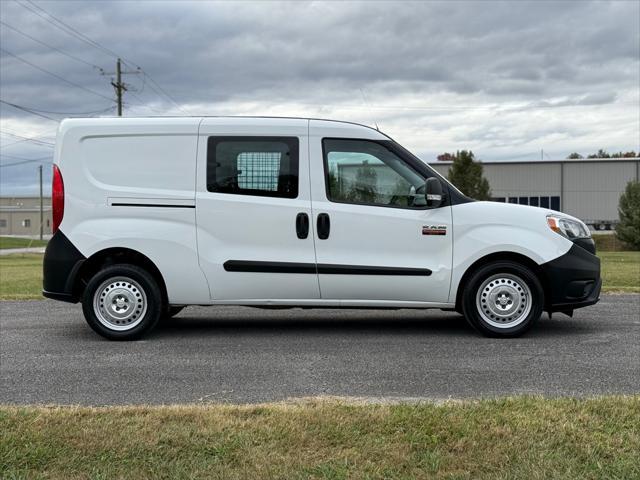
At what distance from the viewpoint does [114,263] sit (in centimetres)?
692

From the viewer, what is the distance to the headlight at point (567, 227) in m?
6.81

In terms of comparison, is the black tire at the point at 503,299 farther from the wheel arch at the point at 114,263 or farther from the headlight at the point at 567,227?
the wheel arch at the point at 114,263

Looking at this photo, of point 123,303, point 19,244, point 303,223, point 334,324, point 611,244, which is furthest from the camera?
point 19,244

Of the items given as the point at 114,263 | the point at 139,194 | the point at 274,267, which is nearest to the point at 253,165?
the point at 274,267

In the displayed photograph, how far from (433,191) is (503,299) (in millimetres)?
1225

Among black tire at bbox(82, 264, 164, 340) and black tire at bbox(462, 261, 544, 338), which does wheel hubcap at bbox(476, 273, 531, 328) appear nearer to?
black tire at bbox(462, 261, 544, 338)

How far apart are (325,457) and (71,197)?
4.43 m

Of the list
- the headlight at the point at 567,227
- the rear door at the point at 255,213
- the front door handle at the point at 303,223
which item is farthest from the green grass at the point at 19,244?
the headlight at the point at 567,227

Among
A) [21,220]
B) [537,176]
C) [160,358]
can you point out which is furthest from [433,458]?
[21,220]

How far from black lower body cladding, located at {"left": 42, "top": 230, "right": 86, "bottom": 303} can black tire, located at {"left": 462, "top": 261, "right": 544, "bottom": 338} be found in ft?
12.0

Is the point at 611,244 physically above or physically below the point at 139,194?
→ below

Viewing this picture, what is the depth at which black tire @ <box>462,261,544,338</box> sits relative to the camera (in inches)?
265

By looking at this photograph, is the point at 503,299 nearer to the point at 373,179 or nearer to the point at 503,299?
the point at 503,299

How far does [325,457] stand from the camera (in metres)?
3.29
